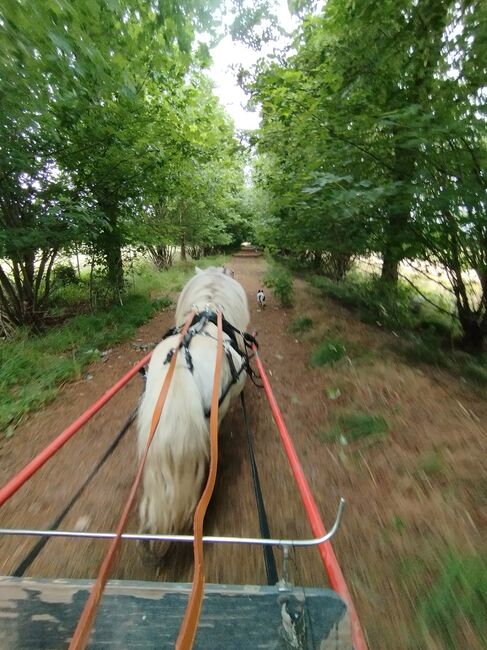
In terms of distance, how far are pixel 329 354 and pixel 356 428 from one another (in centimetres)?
180

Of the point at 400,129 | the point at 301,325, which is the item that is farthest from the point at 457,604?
the point at 301,325

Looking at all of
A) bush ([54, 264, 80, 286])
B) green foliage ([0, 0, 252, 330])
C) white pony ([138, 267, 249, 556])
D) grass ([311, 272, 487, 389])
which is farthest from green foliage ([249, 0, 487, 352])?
bush ([54, 264, 80, 286])

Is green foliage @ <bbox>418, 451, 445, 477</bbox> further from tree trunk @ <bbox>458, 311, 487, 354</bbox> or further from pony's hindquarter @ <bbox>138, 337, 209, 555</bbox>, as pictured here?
tree trunk @ <bbox>458, 311, 487, 354</bbox>

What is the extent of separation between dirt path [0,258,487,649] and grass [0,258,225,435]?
29cm

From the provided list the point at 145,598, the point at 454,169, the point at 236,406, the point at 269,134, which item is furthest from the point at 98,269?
the point at 145,598

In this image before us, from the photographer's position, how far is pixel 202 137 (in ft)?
24.6

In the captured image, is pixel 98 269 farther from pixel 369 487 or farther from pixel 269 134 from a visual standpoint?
pixel 369 487

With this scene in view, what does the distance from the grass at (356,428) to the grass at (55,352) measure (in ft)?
11.2

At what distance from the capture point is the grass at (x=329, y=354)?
464cm

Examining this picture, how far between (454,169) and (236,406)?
348 centimetres

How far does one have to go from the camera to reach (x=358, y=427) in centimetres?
301

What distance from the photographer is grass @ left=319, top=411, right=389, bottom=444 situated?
9.45 ft

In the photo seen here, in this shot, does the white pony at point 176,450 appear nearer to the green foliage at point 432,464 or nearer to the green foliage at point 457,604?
the green foliage at point 457,604

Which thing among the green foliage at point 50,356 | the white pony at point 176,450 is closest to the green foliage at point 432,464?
the white pony at point 176,450
